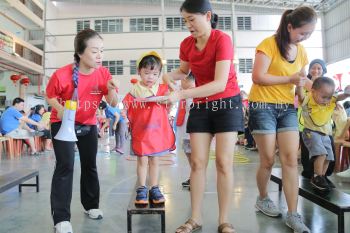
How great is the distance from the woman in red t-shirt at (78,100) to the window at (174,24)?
52.8 ft

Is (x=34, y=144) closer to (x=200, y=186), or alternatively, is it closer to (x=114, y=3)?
(x=200, y=186)

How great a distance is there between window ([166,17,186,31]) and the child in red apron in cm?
1583

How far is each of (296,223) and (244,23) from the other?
17.3 metres

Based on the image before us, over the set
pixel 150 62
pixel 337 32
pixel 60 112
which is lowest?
pixel 60 112

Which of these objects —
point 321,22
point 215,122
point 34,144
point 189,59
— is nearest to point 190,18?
point 189,59

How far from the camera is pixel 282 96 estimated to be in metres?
2.36

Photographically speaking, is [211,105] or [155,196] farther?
[155,196]

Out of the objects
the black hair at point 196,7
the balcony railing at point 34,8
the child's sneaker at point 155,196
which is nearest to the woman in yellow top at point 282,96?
the black hair at point 196,7

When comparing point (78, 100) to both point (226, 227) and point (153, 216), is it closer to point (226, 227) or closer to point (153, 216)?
point (153, 216)

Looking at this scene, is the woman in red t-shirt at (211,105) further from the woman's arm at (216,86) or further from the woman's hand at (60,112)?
the woman's hand at (60,112)

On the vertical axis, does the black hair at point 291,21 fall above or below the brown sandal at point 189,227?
above

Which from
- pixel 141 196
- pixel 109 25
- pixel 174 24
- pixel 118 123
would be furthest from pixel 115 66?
pixel 141 196

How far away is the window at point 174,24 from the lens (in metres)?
17.9

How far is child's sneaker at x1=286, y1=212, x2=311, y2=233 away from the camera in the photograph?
2117 millimetres
